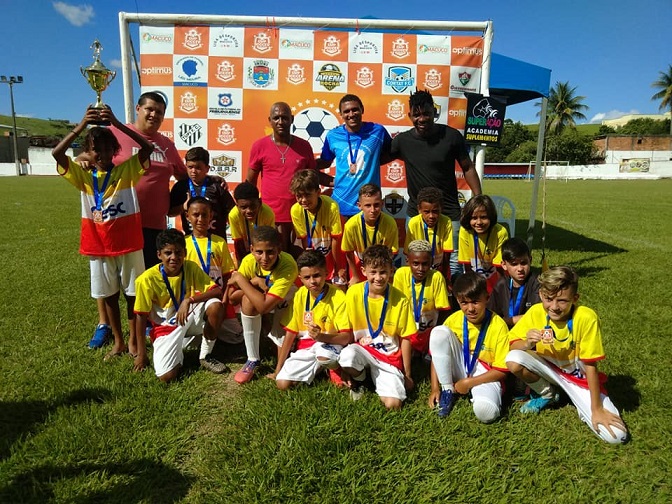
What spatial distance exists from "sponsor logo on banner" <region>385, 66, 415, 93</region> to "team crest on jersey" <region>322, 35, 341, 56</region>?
2.59 feet

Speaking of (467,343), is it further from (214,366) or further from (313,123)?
(313,123)

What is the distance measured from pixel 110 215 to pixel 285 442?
252 centimetres

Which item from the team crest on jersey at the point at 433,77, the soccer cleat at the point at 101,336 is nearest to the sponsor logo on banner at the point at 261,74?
the team crest on jersey at the point at 433,77

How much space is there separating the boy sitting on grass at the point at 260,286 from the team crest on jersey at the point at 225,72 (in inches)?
133

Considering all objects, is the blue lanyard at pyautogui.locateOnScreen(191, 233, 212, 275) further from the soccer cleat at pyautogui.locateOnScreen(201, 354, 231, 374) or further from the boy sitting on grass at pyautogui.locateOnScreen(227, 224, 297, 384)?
the soccer cleat at pyautogui.locateOnScreen(201, 354, 231, 374)

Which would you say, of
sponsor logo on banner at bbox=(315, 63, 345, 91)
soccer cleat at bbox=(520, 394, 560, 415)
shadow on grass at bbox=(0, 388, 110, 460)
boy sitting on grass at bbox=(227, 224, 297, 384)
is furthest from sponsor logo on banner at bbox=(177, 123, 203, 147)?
soccer cleat at bbox=(520, 394, 560, 415)

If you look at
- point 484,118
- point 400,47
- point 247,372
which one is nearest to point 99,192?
point 247,372

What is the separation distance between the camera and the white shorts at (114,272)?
394 centimetres

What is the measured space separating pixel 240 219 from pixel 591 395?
3.25 metres

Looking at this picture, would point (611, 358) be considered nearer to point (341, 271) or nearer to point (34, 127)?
point (341, 271)

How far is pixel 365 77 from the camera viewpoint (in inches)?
241

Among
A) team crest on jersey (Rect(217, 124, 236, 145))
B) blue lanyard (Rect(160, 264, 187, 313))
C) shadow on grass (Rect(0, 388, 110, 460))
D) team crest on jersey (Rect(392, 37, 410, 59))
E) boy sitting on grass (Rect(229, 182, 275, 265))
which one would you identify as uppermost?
team crest on jersey (Rect(392, 37, 410, 59))

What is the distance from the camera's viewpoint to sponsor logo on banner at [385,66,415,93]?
6.09 m

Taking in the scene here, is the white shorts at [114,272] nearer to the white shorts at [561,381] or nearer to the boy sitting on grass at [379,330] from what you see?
the boy sitting on grass at [379,330]
